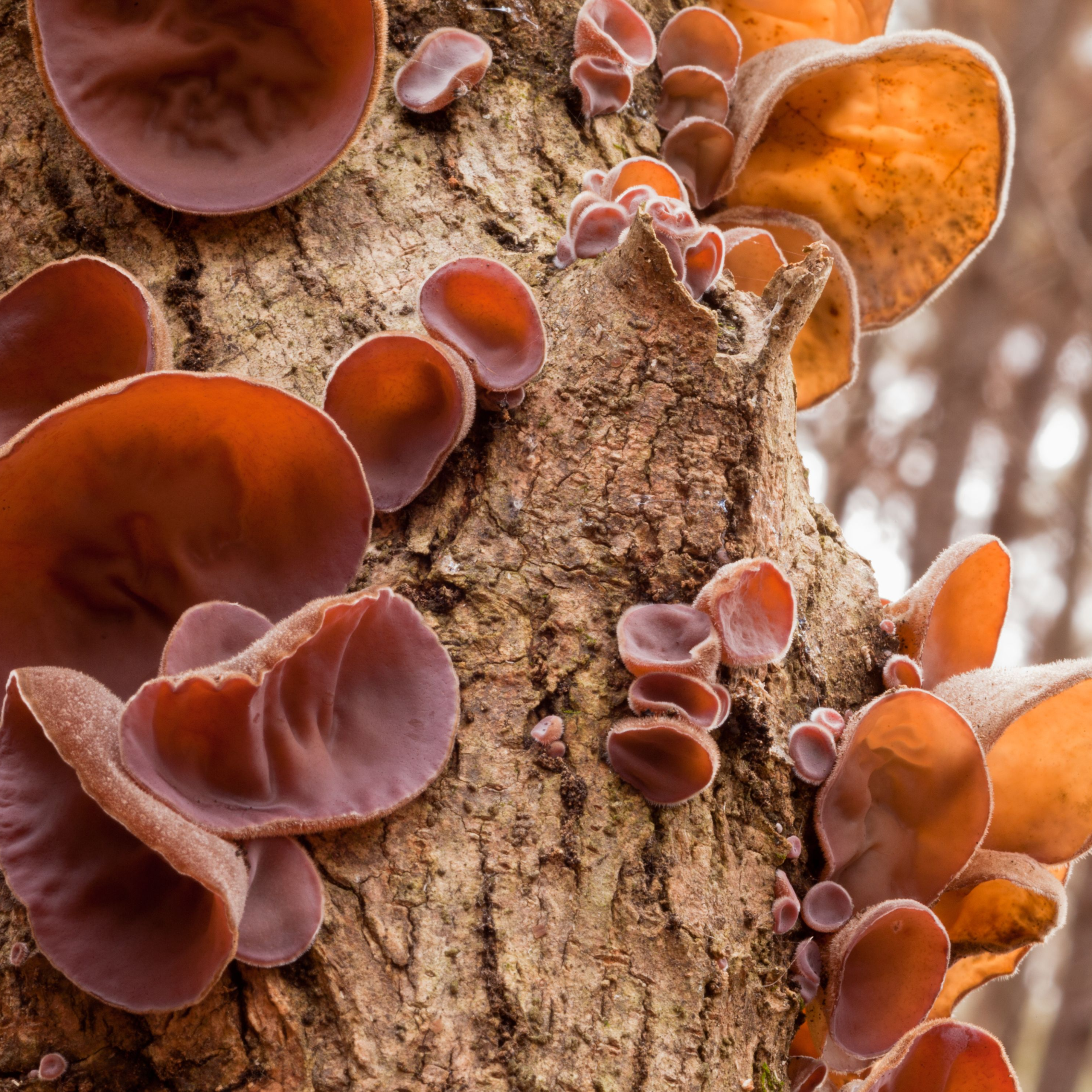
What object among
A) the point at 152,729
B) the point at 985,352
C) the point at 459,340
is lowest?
the point at 985,352

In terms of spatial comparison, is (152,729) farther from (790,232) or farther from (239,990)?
(790,232)

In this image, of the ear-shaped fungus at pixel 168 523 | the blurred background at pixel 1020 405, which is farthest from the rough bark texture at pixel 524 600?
the blurred background at pixel 1020 405

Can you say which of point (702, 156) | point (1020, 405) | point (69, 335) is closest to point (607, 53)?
point (702, 156)

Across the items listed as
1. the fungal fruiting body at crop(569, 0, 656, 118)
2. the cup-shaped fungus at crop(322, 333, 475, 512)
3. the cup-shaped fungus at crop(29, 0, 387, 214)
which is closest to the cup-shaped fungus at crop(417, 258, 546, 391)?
the cup-shaped fungus at crop(322, 333, 475, 512)

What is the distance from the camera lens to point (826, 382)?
7.82 feet

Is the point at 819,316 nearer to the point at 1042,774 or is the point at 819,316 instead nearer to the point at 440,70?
the point at 440,70

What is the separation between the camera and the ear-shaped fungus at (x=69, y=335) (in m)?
1.46

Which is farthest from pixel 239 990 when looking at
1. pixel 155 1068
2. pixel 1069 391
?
pixel 1069 391

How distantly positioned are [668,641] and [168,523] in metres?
0.67

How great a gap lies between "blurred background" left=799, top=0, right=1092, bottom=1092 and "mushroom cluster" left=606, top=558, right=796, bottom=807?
13.4ft

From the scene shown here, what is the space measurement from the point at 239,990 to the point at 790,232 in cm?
176

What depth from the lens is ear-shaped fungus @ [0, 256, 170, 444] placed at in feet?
4.77

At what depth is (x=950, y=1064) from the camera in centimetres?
137

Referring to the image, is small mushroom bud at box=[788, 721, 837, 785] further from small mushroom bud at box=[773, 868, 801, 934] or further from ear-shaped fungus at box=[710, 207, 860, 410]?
ear-shaped fungus at box=[710, 207, 860, 410]
